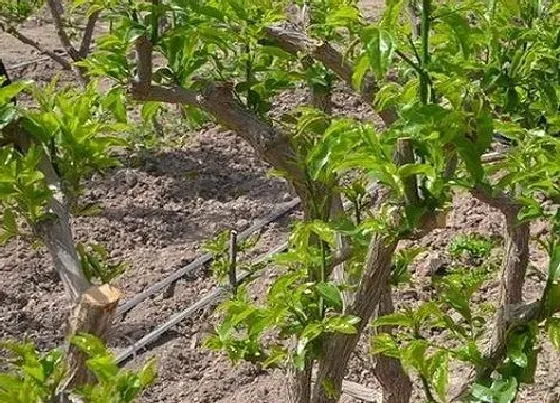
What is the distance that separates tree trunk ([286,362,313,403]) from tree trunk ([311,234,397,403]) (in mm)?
29

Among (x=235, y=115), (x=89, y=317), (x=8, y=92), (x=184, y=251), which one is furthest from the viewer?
(x=184, y=251)

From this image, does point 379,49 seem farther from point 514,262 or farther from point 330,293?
point 514,262

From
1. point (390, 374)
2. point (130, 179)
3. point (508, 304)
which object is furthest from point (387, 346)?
point (130, 179)

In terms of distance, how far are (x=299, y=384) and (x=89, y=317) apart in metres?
0.76

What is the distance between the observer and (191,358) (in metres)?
4.07

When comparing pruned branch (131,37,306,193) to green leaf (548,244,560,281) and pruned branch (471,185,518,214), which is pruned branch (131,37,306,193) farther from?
green leaf (548,244,560,281)

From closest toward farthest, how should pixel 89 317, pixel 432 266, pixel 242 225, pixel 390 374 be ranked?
pixel 89 317, pixel 390 374, pixel 432 266, pixel 242 225

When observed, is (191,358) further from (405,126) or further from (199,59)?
(405,126)

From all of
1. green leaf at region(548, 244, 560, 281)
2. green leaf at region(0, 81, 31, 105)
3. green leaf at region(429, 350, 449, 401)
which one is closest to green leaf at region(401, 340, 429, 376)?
green leaf at region(429, 350, 449, 401)

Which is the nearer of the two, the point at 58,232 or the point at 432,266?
the point at 58,232

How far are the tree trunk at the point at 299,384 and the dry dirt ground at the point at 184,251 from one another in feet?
4.00

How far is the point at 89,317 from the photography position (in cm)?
168

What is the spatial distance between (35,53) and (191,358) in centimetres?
410

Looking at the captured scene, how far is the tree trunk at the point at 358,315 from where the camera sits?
2.00 meters
